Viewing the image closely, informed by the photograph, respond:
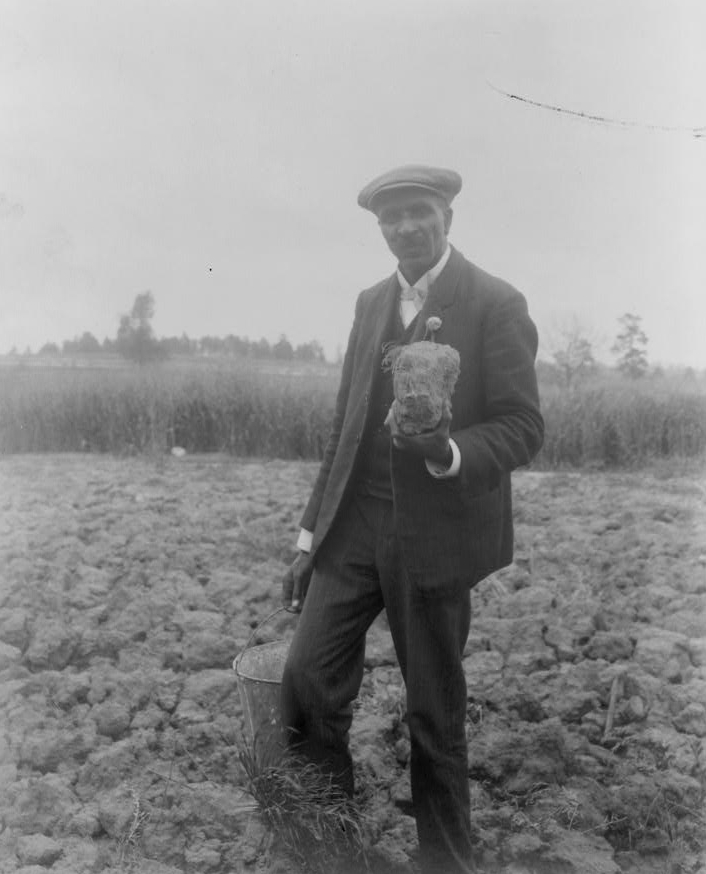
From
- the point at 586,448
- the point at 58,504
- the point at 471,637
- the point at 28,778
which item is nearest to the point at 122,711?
the point at 28,778

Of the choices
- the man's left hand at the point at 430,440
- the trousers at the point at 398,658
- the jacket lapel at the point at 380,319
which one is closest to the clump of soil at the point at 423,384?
the man's left hand at the point at 430,440

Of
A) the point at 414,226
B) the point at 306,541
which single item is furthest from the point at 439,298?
the point at 306,541

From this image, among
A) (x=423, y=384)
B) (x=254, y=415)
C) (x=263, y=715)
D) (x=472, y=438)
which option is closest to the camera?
(x=423, y=384)

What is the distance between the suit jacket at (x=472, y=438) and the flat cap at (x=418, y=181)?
0.17 meters

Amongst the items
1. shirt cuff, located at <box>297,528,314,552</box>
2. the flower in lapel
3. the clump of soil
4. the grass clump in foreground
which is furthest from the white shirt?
the grass clump in foreground

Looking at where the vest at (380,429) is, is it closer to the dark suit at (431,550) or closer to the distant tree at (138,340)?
A: the dark suit at (431,550)

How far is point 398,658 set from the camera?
2439mm

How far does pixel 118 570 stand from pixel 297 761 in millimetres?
2750

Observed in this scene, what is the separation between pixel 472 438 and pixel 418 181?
0.67 m

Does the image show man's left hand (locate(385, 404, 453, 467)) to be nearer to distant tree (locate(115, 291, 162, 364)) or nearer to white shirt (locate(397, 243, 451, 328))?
white shirt (locate(397, 243, 451, 328))

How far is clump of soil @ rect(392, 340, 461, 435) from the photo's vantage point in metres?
2.09

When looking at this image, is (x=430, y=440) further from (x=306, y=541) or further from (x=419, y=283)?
(x=306, y=541)

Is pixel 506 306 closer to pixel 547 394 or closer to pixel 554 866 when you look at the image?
pixel 554 866

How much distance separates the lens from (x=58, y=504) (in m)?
6.82
